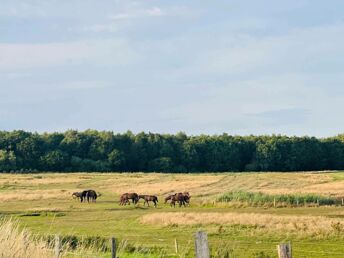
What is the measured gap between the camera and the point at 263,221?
3869 centimetres

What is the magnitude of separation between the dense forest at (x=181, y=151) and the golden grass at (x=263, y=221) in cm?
9898

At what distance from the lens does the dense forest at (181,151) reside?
143375 millimetres

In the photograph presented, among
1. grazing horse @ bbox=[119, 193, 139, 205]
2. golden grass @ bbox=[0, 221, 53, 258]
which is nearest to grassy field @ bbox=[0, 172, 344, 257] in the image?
grazing horse @ bbox=[119, 193, 139, 205]

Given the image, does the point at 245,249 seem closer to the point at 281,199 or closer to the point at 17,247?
the point at 17,247

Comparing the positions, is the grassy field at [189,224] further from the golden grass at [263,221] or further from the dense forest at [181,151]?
the dense forest at [181,151]

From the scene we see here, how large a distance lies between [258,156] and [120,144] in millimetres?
29987

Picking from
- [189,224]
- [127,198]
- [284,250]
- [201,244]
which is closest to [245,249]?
[189,224]

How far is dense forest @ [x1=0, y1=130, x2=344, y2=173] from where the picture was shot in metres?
143

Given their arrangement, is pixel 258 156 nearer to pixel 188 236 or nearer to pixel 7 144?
pixel 7 144

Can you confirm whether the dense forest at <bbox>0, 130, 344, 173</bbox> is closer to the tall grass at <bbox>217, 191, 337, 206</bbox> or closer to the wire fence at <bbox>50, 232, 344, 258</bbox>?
the tall grass at <bbox>217, 191, 337, 206</bbox>

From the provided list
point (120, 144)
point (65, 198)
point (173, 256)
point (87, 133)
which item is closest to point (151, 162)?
point (120, 144)

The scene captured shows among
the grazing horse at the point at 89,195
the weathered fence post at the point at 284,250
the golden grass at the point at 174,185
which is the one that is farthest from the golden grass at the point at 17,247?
the golden grass at the point at 174,185

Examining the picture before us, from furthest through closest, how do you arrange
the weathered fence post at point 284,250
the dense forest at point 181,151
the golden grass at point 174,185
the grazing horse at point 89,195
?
the dense forest at point 181,151, the golden grass at point 174,185, the grazing horse at point 89,195, the weathered fence post at point 284,250

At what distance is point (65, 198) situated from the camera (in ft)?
217
